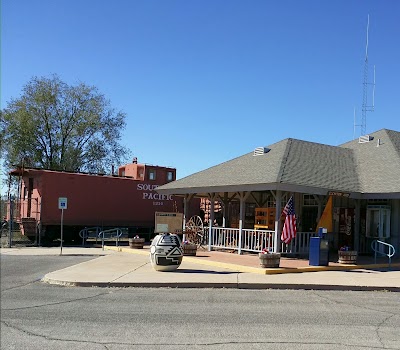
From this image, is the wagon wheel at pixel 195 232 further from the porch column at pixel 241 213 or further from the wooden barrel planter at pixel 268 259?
the wooden barrel planter at pixel 268 259

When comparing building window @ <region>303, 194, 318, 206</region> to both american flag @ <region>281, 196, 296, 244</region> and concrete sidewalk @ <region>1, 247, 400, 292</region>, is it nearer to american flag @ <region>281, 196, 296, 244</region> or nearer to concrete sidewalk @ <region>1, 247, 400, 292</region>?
american flag @ <region>281, 196, 296, 244</region>

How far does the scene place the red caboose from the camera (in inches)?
941

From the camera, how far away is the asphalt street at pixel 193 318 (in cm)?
672

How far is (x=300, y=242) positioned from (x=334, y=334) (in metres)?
11.5

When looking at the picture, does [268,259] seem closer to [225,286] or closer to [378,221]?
[225,286]

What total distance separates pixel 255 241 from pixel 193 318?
10699 mm

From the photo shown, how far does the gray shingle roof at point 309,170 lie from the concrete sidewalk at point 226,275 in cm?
279

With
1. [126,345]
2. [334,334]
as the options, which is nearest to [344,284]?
[334,334]

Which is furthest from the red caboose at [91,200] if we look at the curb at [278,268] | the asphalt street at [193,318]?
the asphalt street at [193,318]

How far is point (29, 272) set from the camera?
1393 centimetres

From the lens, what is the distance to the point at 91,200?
25.3m

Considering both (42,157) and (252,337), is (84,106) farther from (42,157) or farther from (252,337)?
(252,337)

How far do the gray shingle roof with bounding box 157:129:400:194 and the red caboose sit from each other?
4761 mm

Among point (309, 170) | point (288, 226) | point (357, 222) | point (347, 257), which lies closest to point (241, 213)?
point (288, 226)
